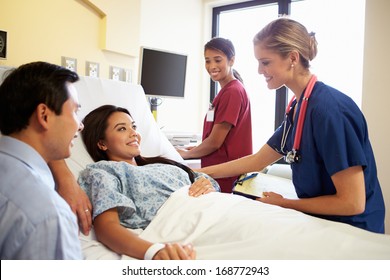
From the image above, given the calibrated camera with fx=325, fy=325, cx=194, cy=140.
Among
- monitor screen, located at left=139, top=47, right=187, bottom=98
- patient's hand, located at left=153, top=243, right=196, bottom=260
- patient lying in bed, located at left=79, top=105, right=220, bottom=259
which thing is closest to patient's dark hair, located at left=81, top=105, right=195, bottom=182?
patient lying in bed, located at left=79, top=105, right=220, bottom=259

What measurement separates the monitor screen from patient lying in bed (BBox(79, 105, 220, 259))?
3.92ft

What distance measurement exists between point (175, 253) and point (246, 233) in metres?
0.25

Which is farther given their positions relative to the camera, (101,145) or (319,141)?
(101,145)

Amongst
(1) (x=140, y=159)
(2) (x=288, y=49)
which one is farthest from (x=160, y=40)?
(2) (x=288, y=49)

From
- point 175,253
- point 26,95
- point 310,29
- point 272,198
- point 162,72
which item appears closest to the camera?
point 26,95

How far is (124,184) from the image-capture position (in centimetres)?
127

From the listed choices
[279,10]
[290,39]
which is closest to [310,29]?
[279,10]

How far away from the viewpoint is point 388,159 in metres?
2.48

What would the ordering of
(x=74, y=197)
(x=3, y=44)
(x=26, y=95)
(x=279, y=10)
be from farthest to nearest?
(x=279, y=10)
(x=3, y=44)
(x=74, y=197)
(x=26, y=95)

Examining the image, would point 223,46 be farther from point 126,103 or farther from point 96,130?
point 96,130

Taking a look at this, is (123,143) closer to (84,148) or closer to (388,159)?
(84,148)

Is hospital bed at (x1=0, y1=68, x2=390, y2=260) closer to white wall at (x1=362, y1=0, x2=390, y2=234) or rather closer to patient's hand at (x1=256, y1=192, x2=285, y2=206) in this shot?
patient's hand at (x1=256, y1=192, x2=285, y2=206)
